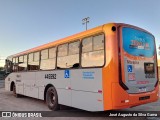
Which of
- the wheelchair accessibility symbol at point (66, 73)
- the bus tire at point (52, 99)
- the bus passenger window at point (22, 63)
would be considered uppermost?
the bus passenger window at point (22, 63)

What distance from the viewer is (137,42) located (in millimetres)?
7840

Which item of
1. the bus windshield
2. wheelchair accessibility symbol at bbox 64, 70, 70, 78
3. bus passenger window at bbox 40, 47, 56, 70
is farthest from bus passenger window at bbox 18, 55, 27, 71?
the bus windshield

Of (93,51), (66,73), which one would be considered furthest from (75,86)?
(93,51)

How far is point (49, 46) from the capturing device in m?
10.6

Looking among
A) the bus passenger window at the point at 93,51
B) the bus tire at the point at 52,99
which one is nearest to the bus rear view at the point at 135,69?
the bus passenger window at the point at 93,51

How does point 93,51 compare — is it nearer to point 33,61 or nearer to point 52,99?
point 52,99

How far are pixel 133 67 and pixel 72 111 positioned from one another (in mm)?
3527

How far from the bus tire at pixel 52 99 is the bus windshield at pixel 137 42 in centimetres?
390

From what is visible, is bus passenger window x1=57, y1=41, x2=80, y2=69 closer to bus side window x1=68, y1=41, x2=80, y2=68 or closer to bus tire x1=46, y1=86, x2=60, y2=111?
bus side window x1=68, y1=41, x2=80, y2=68

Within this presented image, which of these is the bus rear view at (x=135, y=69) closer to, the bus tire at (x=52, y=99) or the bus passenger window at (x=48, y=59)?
the bus tire at (x=52, y=99)

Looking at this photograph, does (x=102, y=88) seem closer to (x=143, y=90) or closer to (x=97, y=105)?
(x=97, y=105)

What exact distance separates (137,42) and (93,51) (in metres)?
1.56

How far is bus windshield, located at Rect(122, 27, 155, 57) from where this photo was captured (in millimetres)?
7442

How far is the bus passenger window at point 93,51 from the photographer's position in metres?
7.33
